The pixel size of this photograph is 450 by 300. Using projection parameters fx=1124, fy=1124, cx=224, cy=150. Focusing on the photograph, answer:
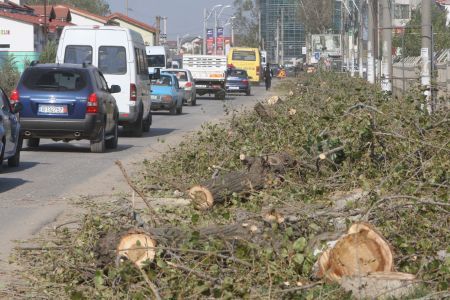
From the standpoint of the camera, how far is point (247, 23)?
480 feet

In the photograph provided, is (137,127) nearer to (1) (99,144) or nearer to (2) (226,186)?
(1) (99,144)

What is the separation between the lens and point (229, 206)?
40.4 feet

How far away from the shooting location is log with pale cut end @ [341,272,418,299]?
718 centimetres

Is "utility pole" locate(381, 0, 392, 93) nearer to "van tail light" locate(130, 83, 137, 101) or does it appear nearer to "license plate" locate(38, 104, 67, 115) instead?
"van tail light" locate(130, 83, 137, 101)

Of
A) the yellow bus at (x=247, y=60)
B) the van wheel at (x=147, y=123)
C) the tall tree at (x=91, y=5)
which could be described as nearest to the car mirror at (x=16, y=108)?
the van wheel at (x=147, y=123)

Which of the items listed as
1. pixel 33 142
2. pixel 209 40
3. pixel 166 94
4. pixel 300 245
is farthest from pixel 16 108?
pixel 209 40

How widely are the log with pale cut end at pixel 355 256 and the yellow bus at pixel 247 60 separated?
7378 centimetres

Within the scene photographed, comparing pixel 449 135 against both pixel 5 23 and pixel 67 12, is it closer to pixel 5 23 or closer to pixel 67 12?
pixel 5 23

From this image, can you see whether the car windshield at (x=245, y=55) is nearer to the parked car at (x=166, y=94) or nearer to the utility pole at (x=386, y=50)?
the parked car at (x=166, y=94)

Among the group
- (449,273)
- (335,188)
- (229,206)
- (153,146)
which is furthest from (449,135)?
(153,146)

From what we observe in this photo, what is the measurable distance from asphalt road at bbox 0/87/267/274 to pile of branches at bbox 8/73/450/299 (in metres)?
0.62

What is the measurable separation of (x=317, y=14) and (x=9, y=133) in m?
79.5

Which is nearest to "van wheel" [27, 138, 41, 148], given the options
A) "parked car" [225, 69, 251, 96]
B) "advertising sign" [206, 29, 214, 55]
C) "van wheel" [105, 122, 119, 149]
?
"van wheel" [105, 122, 119, 149]

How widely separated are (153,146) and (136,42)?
371 centimetres
